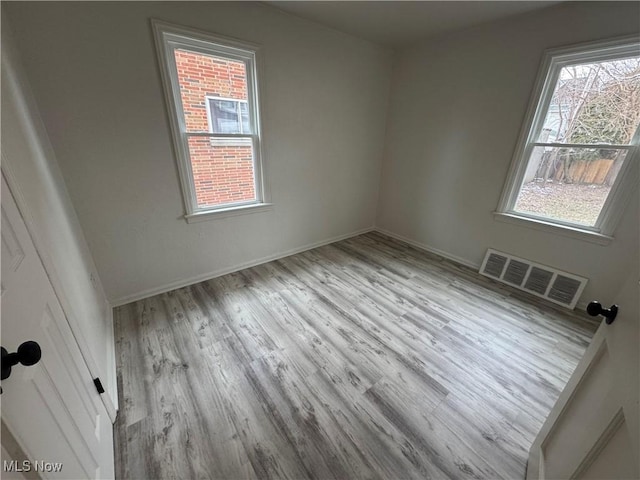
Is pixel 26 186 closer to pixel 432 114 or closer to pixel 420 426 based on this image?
pixel 420 426

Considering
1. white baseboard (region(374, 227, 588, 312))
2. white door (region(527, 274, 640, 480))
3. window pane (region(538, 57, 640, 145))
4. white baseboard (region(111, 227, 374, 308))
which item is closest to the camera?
white door (region(527, 274, 640, 480))

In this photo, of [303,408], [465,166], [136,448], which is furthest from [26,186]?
[465,166]

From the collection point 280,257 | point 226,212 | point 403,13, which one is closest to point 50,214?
point 226,212

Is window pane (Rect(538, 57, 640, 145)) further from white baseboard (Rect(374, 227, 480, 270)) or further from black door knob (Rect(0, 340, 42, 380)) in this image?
black door knob (Rect(0, 340, 42, 380))

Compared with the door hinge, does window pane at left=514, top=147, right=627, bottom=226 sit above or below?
above

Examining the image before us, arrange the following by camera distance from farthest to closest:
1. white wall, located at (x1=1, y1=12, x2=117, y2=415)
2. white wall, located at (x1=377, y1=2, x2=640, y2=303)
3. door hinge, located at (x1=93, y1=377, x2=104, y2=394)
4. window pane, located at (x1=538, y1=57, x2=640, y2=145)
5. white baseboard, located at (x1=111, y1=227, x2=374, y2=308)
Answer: white baseboard, located at (x1=111, y1=227, x2=374, y2=308) → white wall, located at (x1=377, y1=2, x2=640, y2=303) → window pane, located at (x1=538, y1=57, x2=640, y2=145) → door hinge, located at (x1=93, y1=377, x2=104, y2=394) → white wall, located at (x1=1, y1=12, x2=117, y2=415)

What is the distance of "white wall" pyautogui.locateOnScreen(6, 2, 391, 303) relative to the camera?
1.72 meters

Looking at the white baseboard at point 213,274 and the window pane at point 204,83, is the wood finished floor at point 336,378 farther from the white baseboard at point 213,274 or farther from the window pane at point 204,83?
the window pane at point 204,83

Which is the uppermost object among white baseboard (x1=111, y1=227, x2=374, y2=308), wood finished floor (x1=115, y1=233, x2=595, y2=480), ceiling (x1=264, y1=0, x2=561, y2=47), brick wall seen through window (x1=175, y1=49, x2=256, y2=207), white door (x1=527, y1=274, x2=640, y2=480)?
ceiling (x1=264, y1=0, x2=561, y2=47)

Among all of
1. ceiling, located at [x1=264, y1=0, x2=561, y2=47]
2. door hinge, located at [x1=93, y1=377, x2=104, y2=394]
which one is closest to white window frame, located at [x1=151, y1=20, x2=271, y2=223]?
ceiling, located at [x1=264, y1=0, x2=561, y2=47]

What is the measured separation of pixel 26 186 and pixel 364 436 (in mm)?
1929

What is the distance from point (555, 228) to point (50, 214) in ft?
12.6

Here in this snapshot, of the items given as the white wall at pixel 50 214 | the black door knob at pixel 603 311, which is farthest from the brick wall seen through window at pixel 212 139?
the black door knob at pixel 603 311

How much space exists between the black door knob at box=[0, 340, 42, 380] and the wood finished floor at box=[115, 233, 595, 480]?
1.03 metres
